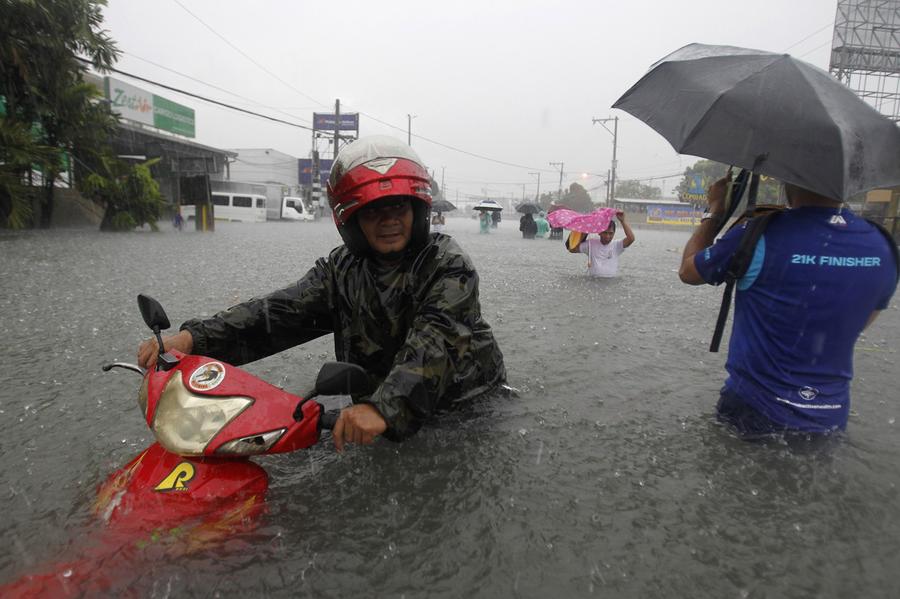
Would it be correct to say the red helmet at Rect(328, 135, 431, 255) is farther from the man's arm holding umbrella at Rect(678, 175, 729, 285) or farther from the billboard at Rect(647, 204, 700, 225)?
the billboard at Rect(647, 204, 700, 225)

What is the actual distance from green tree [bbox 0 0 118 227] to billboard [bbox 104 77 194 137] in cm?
1075

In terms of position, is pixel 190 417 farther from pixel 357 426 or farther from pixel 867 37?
pixel 867 37

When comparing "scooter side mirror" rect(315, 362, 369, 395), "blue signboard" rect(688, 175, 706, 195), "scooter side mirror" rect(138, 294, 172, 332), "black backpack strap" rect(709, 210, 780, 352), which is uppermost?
"blue signboard" rect(688, 175, 706, 195)

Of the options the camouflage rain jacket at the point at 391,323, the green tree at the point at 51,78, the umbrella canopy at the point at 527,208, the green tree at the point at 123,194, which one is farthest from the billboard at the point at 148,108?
the camouflage rain jacket at the point at 391,323

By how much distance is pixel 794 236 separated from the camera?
2252mm

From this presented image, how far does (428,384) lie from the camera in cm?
203

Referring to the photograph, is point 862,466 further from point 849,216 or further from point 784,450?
point 849,216

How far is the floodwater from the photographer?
178cm

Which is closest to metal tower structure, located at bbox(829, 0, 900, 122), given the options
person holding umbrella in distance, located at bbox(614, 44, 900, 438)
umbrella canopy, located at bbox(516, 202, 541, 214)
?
umbrella canopy, located at bbox(516, 202, 541, 214)

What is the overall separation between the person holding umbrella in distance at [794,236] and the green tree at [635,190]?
9605cm

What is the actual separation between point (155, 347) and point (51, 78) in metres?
17.5

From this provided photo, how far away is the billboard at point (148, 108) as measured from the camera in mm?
27797

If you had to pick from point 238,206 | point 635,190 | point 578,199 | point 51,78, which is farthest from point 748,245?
point 635,190

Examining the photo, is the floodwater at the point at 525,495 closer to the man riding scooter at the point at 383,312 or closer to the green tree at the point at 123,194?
the man riding scooter at the point at 383,312
